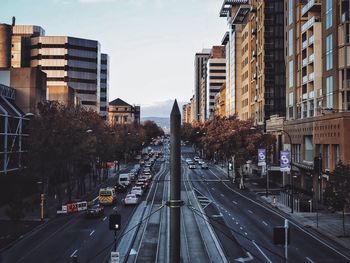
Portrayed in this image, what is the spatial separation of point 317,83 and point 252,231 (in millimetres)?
32489

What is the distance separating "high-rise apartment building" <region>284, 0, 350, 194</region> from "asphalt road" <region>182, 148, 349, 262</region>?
33.7 feet

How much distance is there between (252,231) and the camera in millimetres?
41812

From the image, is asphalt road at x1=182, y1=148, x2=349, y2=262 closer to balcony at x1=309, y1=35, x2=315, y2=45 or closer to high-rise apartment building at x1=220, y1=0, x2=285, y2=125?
balcony at x1=309, y1=35, x2=315, y2=45

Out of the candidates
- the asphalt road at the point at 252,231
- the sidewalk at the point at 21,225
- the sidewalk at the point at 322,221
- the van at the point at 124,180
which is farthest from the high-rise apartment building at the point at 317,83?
the sidewalk at the point at 21,225

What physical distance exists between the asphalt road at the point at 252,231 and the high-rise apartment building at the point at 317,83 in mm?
10287

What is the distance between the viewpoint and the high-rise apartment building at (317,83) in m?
57.2

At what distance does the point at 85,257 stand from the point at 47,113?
31.1m

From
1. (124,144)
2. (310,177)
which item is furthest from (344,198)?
(124,144)

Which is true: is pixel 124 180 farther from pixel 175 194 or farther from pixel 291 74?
pixel 175 194

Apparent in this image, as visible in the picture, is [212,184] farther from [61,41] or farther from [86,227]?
[61,41]

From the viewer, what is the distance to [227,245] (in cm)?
3616

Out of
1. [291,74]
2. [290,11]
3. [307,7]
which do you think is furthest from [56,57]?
[307,7]

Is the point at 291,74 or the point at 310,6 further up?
the point at 310,6

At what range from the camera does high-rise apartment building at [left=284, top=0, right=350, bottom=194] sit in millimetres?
57188
